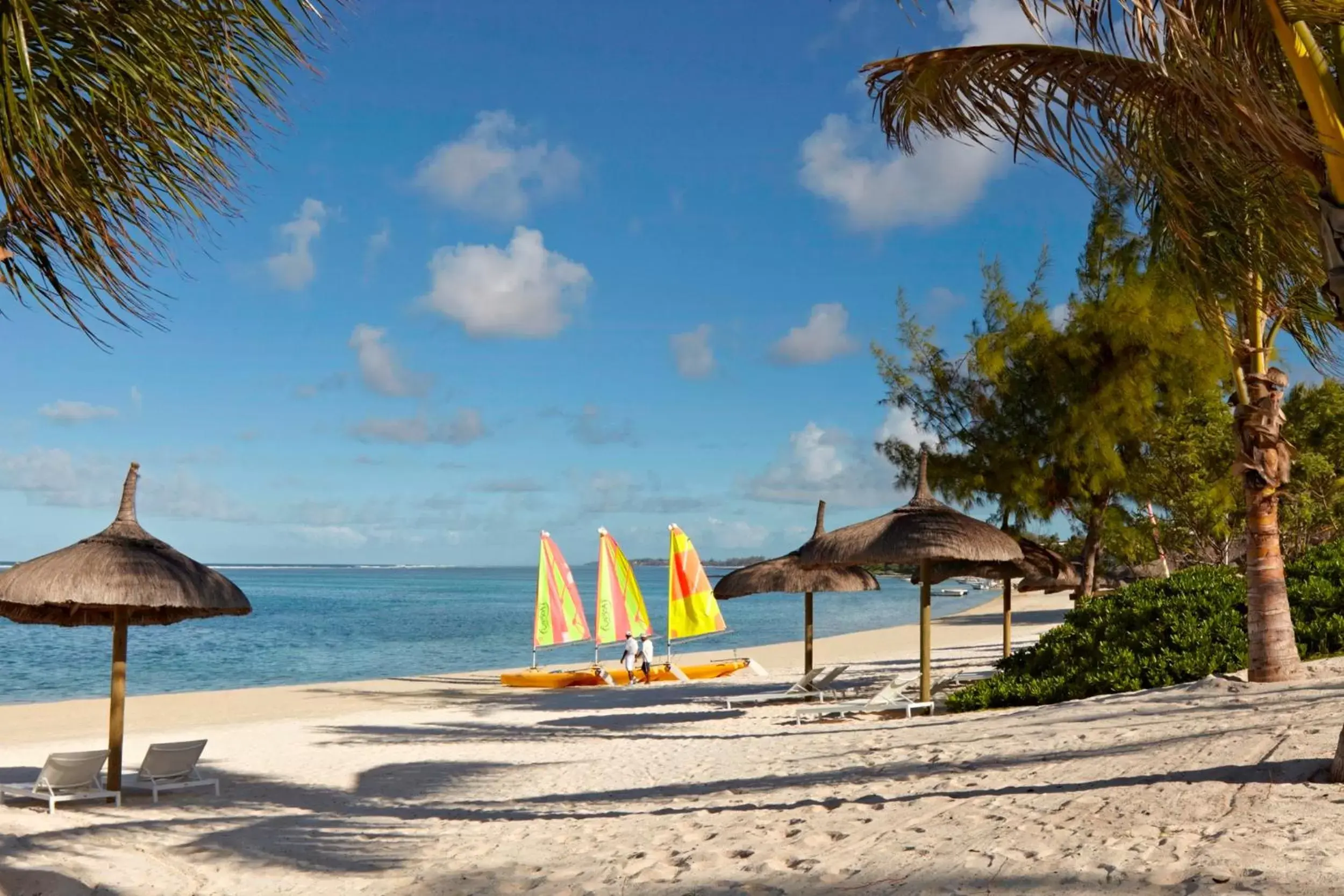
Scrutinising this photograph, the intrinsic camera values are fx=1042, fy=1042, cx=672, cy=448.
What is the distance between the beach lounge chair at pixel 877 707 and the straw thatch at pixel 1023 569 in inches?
50.2

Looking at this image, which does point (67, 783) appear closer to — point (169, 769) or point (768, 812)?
point (169, 769)

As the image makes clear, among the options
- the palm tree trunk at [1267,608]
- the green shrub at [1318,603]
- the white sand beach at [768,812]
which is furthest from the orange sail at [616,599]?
the palm tree trunk at [1267,608]

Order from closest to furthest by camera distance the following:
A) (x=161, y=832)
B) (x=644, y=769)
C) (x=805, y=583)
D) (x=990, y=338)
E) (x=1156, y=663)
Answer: (x=161, y=832), (x=644, y=769), (x=1156, y=663), (x=805, y=583), (x=990, y=338)

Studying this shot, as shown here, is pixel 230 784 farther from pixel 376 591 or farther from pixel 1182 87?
pixel 376 591

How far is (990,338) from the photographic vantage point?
54.1 ft

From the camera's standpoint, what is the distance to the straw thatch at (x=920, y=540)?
10.8 meters

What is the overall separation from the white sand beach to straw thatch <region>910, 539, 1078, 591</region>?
9.61ft

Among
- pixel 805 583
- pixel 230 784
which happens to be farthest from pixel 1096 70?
pixel 805 583

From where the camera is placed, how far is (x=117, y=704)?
27.8ft

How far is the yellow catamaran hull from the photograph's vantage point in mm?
18688

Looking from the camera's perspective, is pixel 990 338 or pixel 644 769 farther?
pixel 990 338

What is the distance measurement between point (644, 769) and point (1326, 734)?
4874mm

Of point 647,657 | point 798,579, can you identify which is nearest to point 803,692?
point 798,579

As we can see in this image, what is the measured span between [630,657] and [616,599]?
3.87 meters
